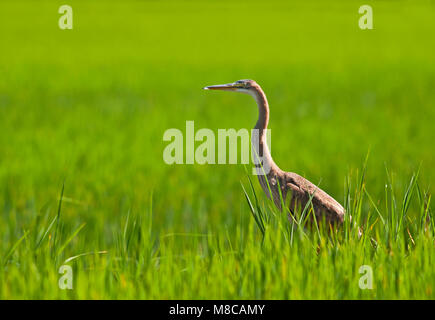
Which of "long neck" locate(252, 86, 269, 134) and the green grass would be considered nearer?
the green grass

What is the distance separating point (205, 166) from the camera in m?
9.23

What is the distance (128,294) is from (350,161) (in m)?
6.11

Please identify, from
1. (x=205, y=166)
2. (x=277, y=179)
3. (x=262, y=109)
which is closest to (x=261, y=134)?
(x=262, y=109)

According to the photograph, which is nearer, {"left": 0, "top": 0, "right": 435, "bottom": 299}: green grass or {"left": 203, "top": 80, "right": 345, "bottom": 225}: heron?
{"left": 0, "top": 0, "right": 435, "bottom": 299}: green grass

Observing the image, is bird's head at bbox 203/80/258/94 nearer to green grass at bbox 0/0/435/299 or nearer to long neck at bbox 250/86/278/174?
long neck at bbox 250/86/278/174

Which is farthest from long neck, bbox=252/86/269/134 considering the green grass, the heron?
the green grass

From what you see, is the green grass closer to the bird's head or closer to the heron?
the heron

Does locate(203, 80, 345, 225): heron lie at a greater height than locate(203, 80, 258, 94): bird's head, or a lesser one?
lesser

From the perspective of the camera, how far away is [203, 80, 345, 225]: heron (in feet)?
14.2

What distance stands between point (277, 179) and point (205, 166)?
16.1 ft

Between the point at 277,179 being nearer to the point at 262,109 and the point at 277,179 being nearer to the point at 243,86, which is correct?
the point at 262,109

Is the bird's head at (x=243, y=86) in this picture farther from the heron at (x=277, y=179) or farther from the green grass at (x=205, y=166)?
the green grass at (x=205, y=166)

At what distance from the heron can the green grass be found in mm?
175

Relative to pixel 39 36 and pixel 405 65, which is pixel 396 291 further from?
pixel 39 36
